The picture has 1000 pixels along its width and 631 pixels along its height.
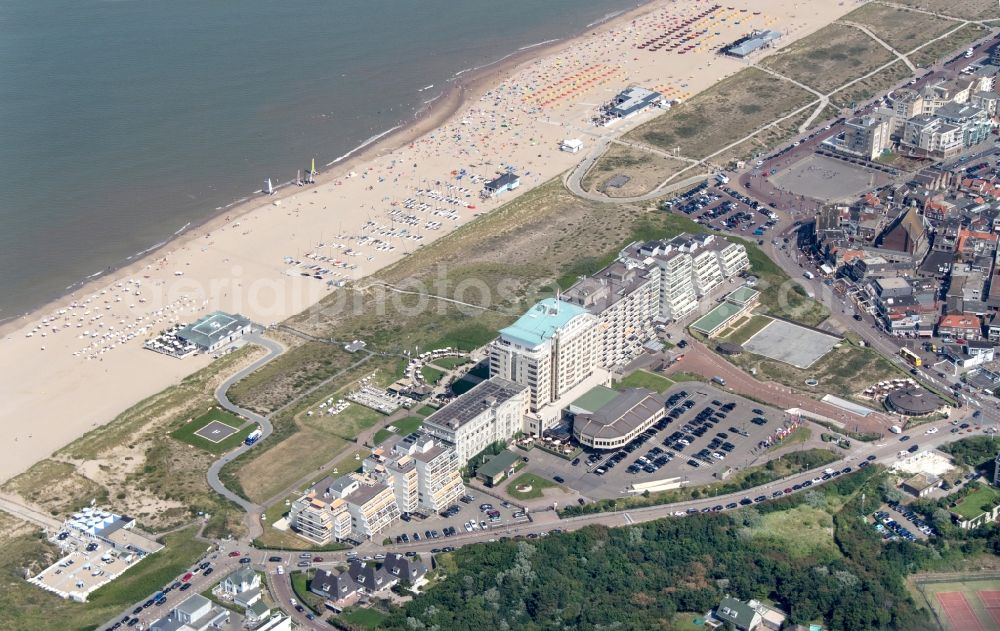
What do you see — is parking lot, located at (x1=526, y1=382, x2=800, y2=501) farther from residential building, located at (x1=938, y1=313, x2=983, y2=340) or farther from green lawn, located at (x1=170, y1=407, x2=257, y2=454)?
green lawn, located at (x1=170, y1=407, x2=257, y2=454)

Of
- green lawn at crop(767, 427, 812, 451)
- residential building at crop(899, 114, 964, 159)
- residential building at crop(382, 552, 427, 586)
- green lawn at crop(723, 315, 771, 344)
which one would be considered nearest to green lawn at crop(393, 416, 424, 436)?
residential building at crop(382, 552, 427, 586)

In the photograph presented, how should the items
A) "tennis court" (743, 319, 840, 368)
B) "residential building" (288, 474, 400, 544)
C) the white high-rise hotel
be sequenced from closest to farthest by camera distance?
"residential building" (288, 474, 400, 544)
the white high-rise hotel
"tennis court" (743, 319, 840, 368)

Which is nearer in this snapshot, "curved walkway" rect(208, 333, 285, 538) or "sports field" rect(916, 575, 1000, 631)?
"sports field" rect(916, 575, 1000, 631)

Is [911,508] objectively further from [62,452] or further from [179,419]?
[62,452]

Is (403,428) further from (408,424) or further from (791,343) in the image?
(791,343)

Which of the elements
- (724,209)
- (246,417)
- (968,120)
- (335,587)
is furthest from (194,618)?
(968,120)

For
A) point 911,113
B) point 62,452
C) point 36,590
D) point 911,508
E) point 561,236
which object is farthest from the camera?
point 911,113

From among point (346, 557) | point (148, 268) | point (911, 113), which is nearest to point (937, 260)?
point (911, 113)
